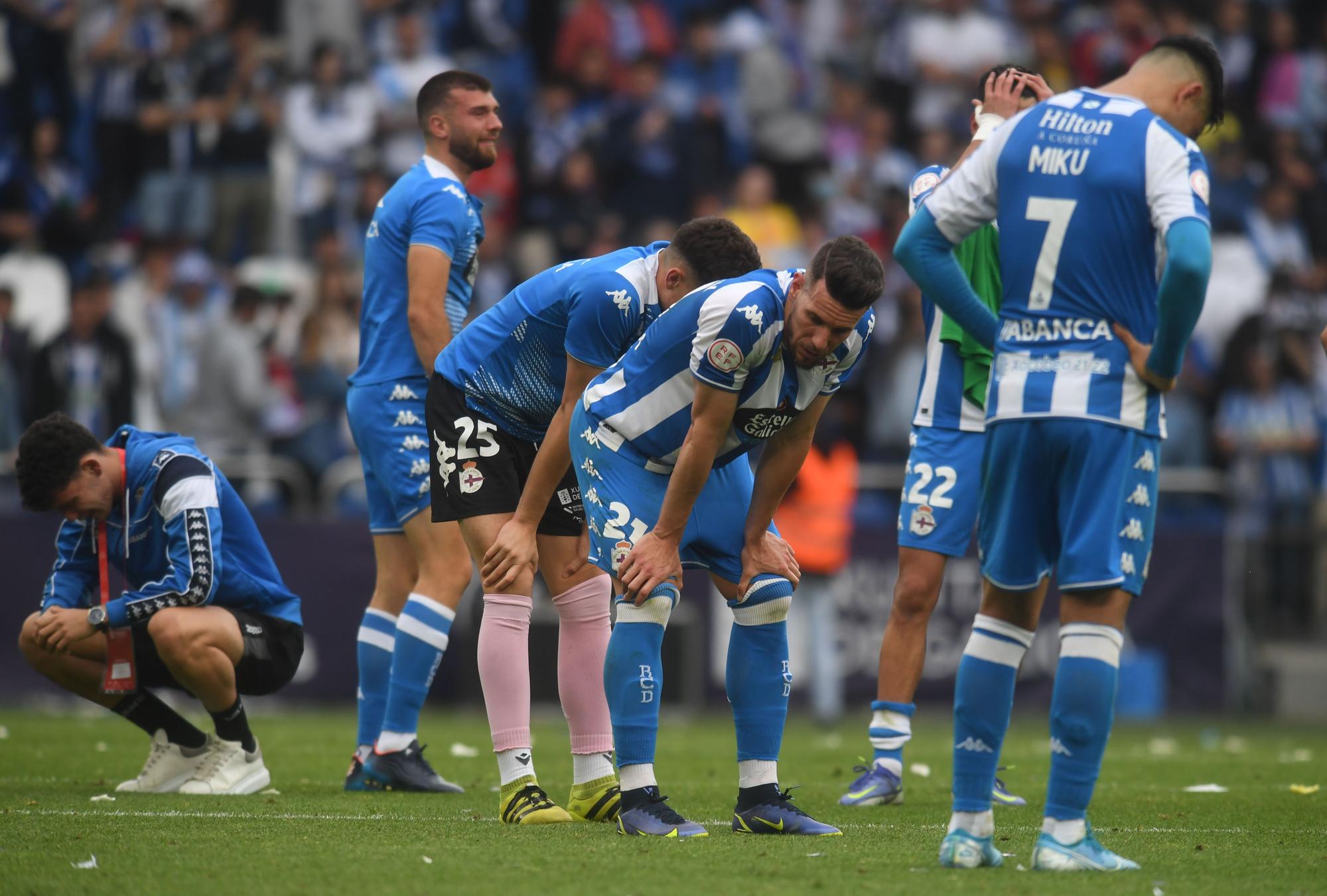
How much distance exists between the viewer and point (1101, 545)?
4.62 m

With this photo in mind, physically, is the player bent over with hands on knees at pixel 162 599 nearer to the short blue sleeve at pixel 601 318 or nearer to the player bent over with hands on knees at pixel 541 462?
the player bent over with hands on knees at pixel 541 462

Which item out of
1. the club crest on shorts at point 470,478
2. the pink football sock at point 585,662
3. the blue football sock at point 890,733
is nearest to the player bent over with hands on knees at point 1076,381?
the pink football sock at point 585,662

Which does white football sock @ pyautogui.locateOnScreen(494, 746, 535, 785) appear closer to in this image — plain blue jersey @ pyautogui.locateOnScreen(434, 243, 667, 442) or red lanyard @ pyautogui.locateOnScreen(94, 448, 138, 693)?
plain blue jersey @ pyautogui.locateOnScreen(434, 243, 667, 442)

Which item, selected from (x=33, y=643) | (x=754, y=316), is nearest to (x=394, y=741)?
(x=33, y=643)

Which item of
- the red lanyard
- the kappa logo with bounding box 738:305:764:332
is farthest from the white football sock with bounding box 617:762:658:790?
the red lanyard

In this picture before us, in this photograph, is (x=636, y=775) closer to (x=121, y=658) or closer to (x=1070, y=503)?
(x=1070, y=503)

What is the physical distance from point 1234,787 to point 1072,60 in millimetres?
11873

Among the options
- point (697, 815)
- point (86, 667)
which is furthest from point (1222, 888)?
point (86, 667)

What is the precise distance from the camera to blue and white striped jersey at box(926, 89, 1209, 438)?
4.66 m

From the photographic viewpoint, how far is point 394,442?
728 cm

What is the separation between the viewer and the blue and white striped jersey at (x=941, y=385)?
6.91m

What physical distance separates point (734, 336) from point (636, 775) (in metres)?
1.52

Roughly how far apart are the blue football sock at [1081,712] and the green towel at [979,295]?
2.28 metres

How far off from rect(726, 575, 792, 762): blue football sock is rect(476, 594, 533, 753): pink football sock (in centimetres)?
88
